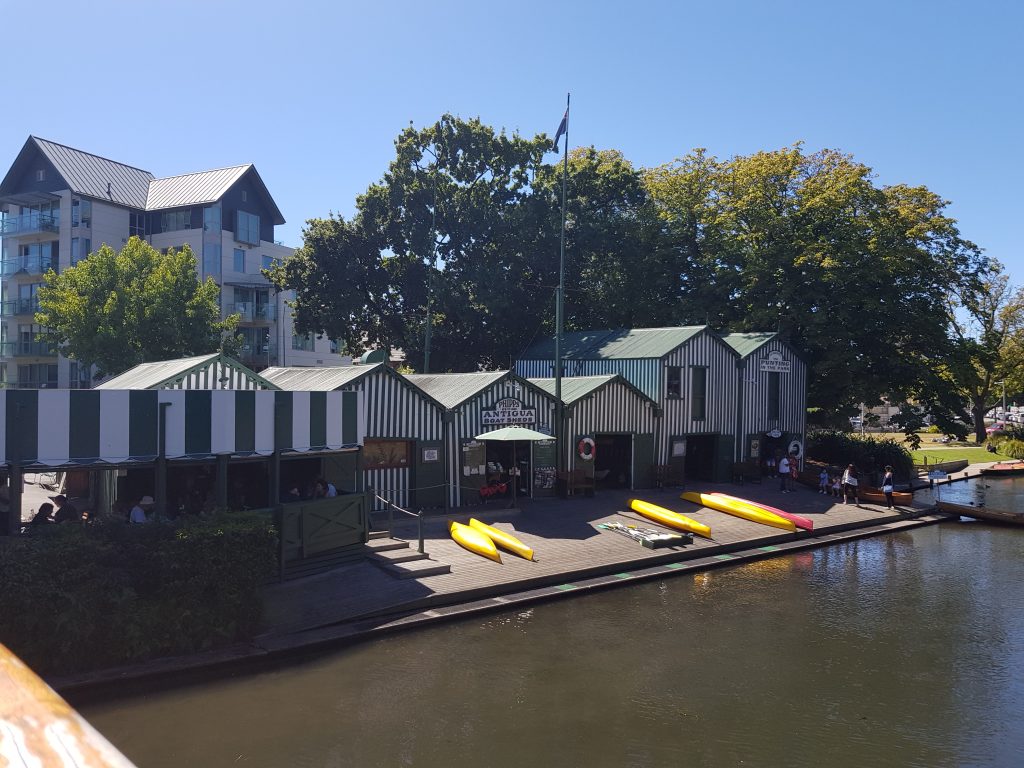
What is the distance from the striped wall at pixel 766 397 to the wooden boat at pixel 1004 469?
55.5ft

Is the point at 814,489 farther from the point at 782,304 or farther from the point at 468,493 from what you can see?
the point at 468,493

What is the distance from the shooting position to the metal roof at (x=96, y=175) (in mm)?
50125

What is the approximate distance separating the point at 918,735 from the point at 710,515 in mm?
15237

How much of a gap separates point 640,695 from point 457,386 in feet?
51.4

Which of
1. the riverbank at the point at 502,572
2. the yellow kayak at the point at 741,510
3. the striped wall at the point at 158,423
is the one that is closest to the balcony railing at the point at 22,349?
the riverbank at the point at 502,572

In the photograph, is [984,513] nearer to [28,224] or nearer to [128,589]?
[128,589]

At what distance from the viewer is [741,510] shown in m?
26.8

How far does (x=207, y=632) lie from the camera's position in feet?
44.2

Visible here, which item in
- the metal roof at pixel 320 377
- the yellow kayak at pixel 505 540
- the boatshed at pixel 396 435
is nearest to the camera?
the yellow kayak at pixel 505 540

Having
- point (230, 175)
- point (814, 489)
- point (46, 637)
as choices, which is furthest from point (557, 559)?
point (230, 175)

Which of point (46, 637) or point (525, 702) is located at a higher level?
point (46, 637)

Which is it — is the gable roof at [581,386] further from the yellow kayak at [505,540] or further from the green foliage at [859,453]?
the green foliage at [859,453]

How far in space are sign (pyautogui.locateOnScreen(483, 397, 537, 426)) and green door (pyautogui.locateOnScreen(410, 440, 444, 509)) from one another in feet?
6.57

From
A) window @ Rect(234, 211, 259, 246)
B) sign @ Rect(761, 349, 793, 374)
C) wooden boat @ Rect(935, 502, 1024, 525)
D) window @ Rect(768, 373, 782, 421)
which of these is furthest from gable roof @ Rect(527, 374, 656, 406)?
window @ Rect(234, 211, 259, 246)
